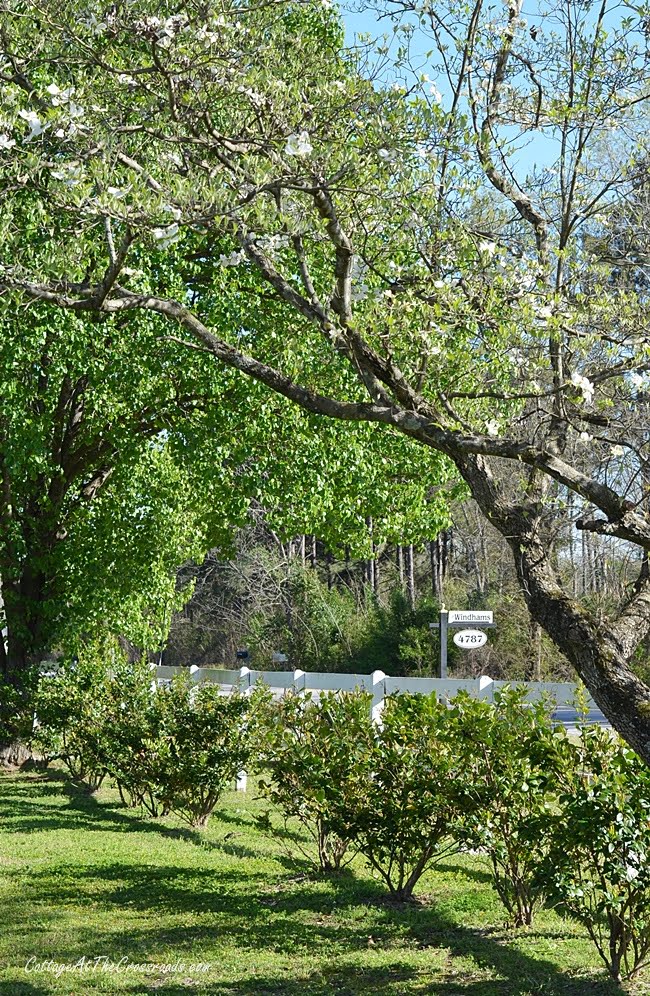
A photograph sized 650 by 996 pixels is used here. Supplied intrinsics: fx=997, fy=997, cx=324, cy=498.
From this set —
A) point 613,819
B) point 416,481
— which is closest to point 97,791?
point 416,481

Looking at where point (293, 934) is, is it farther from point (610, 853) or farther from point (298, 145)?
point (298, 145)

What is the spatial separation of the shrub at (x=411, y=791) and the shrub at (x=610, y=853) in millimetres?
1024

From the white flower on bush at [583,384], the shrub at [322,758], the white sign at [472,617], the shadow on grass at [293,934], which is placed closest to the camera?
the white flower on bush at [583,384]

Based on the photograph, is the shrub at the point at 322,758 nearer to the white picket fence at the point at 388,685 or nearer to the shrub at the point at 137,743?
the white picket fence at the point at 388,685

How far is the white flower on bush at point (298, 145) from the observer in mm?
4734

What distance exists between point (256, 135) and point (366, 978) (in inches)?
183

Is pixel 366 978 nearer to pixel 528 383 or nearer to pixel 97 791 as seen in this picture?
pixel 528 383

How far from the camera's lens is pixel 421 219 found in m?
5.52

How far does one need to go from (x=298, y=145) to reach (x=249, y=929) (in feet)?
15.7

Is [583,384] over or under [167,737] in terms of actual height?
over

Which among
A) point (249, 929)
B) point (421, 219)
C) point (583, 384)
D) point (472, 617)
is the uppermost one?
point (421, 219)

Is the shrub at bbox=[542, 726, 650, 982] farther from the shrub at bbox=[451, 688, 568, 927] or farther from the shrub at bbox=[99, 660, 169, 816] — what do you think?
the shrub at bbox=[99, 660, 169, 816]

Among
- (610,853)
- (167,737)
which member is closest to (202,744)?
(167,737)

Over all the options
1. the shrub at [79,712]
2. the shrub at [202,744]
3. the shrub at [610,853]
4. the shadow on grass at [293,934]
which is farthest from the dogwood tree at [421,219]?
the shrub at [79,712]
